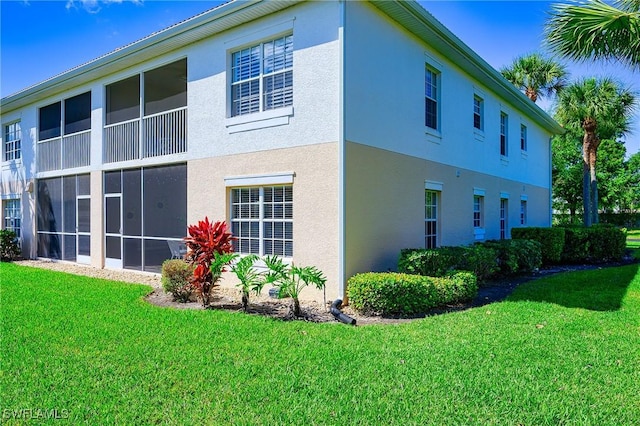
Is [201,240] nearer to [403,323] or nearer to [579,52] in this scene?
[403,323]

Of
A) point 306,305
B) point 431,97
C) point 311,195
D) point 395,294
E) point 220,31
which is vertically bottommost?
point 306,305

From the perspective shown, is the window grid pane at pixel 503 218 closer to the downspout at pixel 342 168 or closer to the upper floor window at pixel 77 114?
the downspout at pixel 342 168

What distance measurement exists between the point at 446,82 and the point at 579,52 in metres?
3.28

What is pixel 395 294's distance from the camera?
739 cm

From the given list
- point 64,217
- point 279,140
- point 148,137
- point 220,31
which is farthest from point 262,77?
point 64,217

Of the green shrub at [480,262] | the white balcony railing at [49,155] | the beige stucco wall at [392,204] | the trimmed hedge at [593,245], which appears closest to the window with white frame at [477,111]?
the beige stucco wall at [392,204]

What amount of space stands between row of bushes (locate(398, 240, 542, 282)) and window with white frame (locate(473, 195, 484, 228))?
190cm

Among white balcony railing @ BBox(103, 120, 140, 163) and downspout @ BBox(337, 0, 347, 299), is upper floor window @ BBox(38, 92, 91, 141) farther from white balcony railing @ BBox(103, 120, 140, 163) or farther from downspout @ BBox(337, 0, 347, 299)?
downspout @ BBox(337, 0, 347, 299)

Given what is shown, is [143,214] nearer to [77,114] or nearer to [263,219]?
[263,219]

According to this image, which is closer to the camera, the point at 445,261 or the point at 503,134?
the point at 445,261

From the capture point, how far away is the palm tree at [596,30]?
957 cm

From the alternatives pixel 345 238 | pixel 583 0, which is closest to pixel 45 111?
pixel 345 238

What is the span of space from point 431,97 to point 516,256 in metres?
5.16

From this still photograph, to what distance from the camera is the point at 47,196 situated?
16.0 metres
